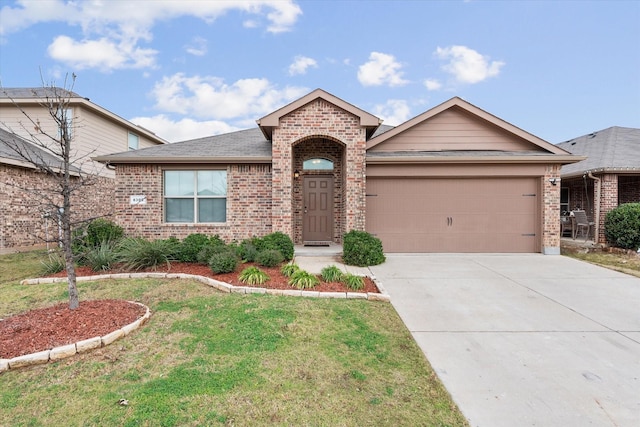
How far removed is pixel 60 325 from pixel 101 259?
11.5 ft

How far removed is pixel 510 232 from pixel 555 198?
5.01ft

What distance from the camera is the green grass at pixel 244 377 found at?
2320mm

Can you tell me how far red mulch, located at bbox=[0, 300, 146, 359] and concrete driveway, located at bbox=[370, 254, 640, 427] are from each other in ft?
12.1

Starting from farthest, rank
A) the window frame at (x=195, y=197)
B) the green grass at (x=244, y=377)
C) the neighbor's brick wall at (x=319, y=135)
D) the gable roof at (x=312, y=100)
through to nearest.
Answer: the window frame at (x=195, y=197)
the neighbor's brick wall at (x=319, y=135)
the gable roof at (x=312, y=100)
the green grass at (x=244, y=377)

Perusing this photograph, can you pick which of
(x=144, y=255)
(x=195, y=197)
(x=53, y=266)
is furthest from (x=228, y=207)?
(x=53, y=266)

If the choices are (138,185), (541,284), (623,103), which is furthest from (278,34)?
(623,103)

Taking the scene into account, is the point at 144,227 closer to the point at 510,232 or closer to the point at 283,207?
the point at 283,207

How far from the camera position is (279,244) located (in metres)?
7.48

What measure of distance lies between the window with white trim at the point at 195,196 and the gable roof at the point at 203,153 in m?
0.49

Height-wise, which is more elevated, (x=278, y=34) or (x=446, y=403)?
(x=278, y=34)

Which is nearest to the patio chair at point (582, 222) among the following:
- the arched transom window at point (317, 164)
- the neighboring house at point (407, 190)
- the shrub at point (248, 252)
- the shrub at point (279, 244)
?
the neighboring house at point (407, 190)

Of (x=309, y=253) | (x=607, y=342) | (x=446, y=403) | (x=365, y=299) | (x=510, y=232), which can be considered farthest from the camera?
(x=510, y=232)

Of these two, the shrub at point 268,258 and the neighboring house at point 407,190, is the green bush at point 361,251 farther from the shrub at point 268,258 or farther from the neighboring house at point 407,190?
the shrub at point 268,258

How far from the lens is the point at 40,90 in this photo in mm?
15133
